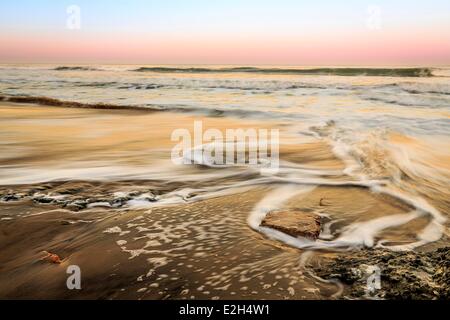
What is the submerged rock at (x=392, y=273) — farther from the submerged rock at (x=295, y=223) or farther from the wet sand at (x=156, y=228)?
the submerged rock at (x=295, y=223)

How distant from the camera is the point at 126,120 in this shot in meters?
8.75

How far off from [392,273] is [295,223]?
811mm

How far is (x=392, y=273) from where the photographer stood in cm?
197

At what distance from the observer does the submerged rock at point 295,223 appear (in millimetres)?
2553

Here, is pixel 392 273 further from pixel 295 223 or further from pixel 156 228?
pixel 156 228

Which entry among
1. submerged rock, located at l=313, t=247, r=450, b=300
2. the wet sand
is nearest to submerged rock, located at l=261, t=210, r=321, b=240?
the wet sand

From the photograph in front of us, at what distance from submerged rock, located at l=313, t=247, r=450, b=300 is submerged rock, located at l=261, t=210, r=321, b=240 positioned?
316 mm

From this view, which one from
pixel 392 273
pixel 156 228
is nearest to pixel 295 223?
pixel 392 273

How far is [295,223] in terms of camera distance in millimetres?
2682

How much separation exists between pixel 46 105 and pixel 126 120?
4180 millimetres

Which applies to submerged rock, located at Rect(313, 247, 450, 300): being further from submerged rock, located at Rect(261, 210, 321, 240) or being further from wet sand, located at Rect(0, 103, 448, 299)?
submerged rock, located at Rect(261, 210, 321, 240)

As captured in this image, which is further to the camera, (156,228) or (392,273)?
(156,228)
